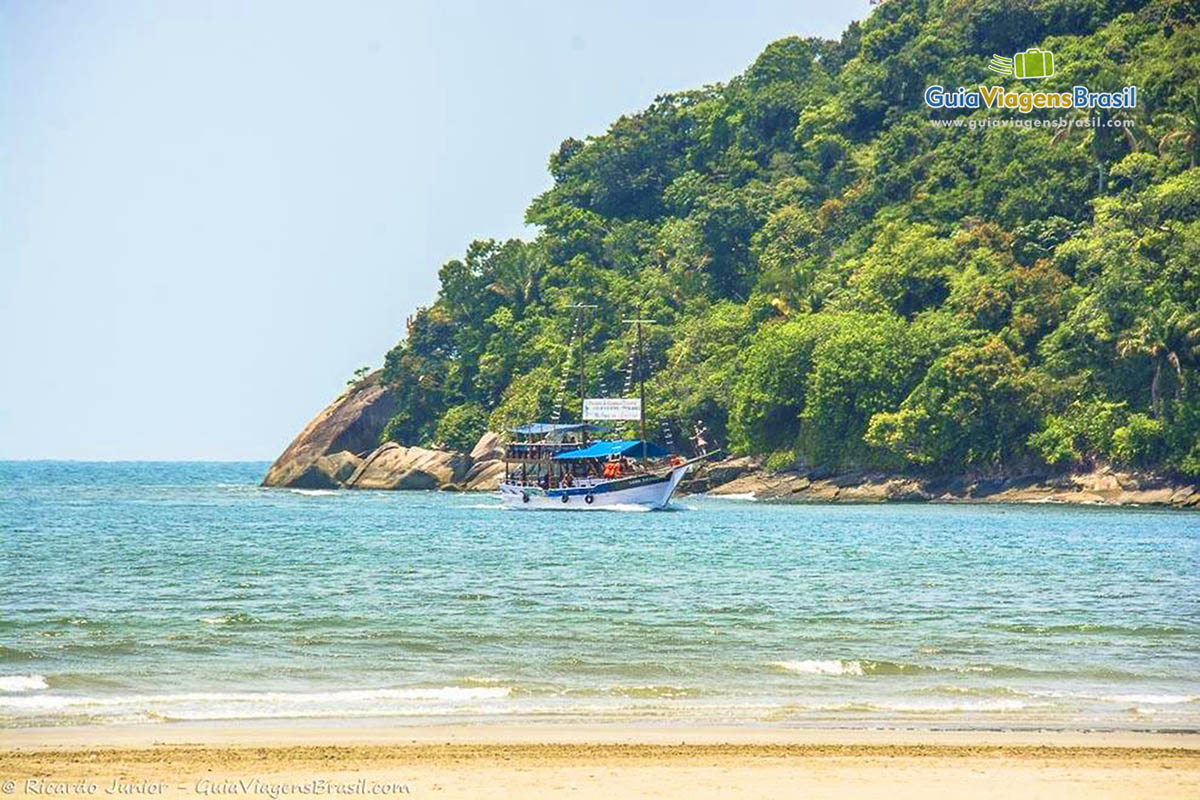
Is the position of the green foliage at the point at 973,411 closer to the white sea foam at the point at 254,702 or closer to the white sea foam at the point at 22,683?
the white sea foam at the point at 254,702

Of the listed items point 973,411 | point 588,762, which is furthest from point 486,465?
point 588,762

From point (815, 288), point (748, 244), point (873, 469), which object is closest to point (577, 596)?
point (873, 469)

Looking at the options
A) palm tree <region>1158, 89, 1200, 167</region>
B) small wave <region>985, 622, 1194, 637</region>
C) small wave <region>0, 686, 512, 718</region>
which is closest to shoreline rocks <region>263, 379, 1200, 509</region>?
palm tree <region>1158, 89, 1200, 167</region>

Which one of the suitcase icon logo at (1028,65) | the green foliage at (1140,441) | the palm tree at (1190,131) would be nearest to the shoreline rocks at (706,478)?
the green foliage at (1140,441)

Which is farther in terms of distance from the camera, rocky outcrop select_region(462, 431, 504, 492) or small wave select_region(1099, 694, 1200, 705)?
rocky outcrop select_region(462, 431, 504, 492)

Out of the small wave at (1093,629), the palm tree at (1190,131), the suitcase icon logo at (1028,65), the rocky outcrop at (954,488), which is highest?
the suitcase icon logo at (1028,65)

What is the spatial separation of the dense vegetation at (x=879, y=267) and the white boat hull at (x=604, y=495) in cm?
1779

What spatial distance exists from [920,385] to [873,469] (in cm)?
683

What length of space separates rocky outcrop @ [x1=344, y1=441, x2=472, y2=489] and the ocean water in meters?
61.4

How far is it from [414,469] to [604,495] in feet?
128

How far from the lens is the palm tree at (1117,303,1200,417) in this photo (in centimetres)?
8681

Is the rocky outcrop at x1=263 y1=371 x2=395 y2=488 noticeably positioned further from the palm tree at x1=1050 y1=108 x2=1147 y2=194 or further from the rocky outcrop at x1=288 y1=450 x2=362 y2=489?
the palm tree at x1=1050 y1=108 x2=1147 y2=194

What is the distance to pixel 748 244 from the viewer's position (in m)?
132

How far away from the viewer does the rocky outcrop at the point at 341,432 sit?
142m
